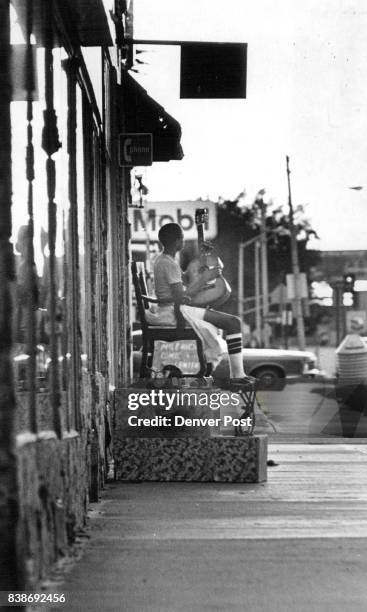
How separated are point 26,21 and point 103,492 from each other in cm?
391

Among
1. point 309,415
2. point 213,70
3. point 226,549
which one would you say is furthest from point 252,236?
point 226,549

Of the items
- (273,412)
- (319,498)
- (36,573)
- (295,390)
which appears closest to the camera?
(36,573)

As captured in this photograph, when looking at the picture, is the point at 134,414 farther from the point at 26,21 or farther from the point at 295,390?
the point at 295,390

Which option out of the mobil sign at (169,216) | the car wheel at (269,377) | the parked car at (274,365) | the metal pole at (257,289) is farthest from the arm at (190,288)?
the metal pole at (257,289)

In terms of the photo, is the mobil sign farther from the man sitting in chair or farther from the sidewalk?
the sidewalk

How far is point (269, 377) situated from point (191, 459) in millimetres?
19363

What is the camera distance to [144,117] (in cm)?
1289

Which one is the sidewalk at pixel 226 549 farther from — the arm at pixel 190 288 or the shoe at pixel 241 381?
the arm at pixel 190 288

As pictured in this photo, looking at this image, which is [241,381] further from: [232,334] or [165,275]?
[165,275]

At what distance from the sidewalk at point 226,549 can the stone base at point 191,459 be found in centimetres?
14

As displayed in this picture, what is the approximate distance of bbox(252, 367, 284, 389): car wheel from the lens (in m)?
27.6

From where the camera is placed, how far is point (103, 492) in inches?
317

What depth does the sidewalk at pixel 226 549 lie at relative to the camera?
472 centimetres

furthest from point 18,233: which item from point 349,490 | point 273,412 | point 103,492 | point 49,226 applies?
point 273,412
